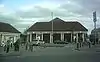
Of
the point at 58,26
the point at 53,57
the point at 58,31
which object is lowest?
the point at 53,57

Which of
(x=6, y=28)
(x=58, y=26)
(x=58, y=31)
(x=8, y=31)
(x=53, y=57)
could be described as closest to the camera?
(x=53, y=57)

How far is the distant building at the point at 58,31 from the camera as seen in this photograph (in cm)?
9431

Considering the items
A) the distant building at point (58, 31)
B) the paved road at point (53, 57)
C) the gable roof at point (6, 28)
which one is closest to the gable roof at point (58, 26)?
the distant building at point (58, 31)

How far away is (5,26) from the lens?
9194 cm

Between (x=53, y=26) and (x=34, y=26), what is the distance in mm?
8803

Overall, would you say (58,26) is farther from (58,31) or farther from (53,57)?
(53,57)

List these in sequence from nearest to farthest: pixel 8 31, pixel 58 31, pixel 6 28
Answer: pixel 8 31 → pixel 6 28 → pixel 58 31

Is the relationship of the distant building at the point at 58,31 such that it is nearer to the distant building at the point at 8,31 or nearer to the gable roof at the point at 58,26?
the gable roof at the point at 58,26

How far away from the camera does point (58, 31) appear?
96062 mm

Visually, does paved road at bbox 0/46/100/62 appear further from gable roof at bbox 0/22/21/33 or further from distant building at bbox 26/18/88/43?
distant building at bbox 26/18/88/43

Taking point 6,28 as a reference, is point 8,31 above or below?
below

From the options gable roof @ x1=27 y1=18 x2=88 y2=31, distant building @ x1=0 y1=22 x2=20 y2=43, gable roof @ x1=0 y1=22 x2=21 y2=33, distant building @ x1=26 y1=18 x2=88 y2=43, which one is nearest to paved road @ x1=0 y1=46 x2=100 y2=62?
distant building @ x1=0 y1=22 x2=20 y2=43

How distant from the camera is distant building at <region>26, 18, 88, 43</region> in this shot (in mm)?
94312

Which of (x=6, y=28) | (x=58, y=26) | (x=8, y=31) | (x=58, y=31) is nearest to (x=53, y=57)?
(x=8, y=31)
